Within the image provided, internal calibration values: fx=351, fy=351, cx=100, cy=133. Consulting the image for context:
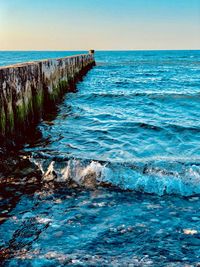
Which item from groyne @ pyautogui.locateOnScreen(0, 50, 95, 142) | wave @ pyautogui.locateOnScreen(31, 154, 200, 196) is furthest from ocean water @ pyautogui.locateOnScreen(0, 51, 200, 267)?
groyne @ pyautogui.locateOnScreen(0, 50, 95, 142)

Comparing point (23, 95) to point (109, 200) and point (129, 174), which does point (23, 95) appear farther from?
point (109, 200)

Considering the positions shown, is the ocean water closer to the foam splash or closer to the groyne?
the foam splash

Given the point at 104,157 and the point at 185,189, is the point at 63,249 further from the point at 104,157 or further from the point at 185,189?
the point at 104,157

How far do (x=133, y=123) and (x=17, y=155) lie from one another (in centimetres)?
406

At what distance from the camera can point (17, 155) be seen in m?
5.97

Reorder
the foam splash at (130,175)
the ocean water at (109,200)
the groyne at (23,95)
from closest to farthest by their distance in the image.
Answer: the ocean water at (109,200) < the foam splash at (130,175) < the groyne at (23,95)

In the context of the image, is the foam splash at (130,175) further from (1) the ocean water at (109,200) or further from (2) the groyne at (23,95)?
(2) the groyne at (23,95)

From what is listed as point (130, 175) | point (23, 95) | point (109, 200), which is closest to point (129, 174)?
point (130, 175)

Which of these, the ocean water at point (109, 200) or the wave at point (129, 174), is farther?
the wave at point (129, 174)

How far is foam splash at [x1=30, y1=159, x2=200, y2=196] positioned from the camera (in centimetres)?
481

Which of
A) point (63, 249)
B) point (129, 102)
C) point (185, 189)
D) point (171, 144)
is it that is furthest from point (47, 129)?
point (129, 102)

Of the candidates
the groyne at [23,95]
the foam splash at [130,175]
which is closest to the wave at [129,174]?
the foam splash at [130,175]

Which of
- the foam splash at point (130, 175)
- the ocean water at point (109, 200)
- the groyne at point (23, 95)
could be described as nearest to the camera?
the ocean water at point (109, 200)

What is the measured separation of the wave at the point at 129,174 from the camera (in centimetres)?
481
